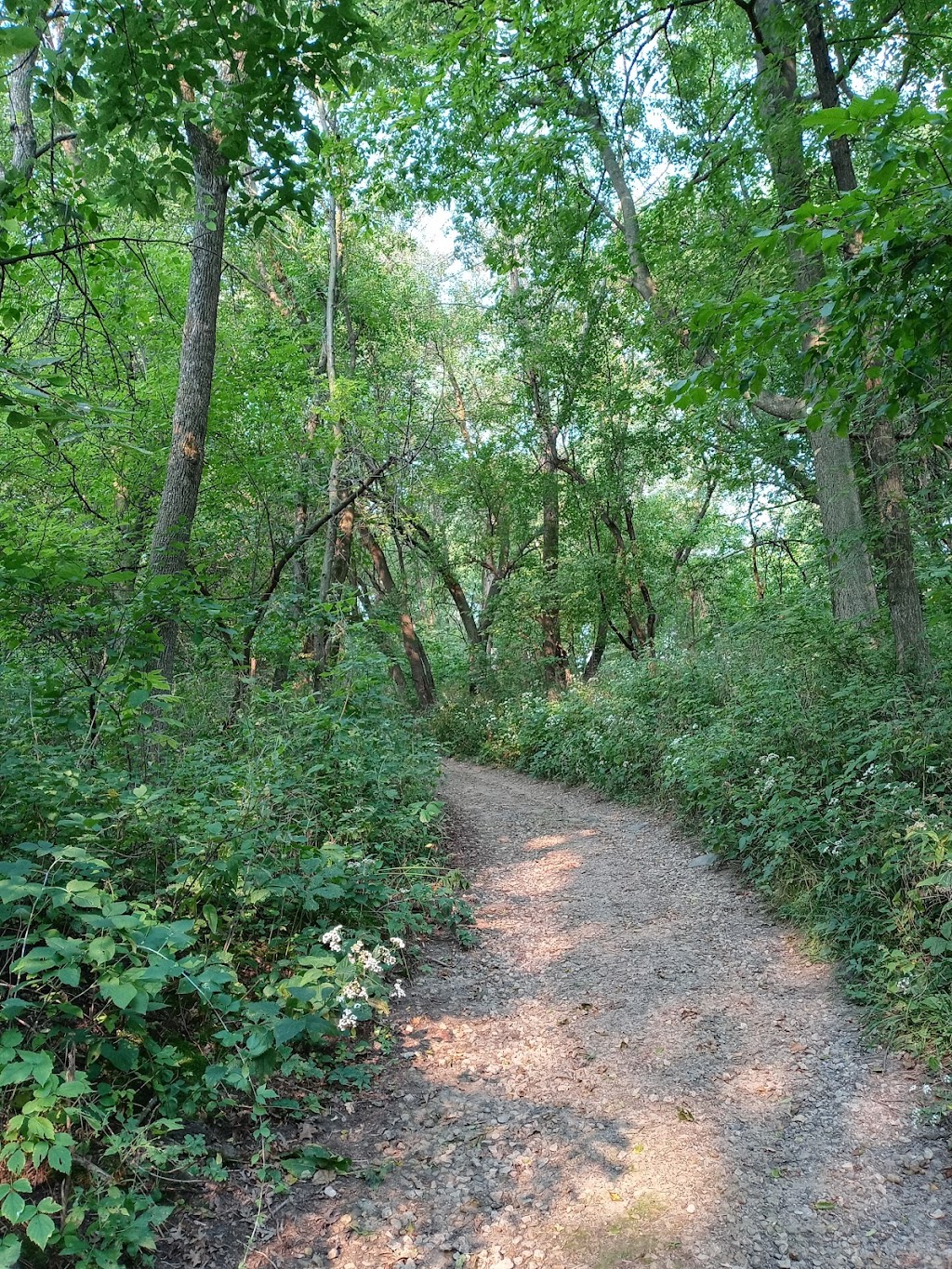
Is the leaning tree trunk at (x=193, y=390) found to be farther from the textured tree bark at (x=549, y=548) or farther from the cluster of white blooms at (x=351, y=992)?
the textured tree bark at (x=549, y=548)

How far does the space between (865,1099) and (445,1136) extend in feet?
6.20

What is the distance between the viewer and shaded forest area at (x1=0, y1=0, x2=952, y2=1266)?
2.77 metres

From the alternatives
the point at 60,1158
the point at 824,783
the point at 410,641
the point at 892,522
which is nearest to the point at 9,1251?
the point at 60,1158

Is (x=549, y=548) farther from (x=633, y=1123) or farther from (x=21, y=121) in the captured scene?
(x=633, y=1123)

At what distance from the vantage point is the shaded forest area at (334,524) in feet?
9.08

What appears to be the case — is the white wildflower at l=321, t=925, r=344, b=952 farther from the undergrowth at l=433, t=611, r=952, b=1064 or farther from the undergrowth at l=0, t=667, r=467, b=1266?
the undergrowth at l=433, t=611, r=952, b=1064

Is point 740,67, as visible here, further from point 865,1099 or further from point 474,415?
point 865,1099

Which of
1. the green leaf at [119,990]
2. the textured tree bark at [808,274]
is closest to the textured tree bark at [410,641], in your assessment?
the textured tree bark at [808,274]

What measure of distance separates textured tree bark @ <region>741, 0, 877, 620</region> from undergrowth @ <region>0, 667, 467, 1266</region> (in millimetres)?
4895

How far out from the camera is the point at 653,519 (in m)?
21.2

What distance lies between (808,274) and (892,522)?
2.43 metres

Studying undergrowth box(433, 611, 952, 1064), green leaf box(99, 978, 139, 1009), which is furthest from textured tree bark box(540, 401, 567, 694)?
green leaf box(99, 978, 139, 1009)

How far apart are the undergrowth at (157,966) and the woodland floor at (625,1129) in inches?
12.2

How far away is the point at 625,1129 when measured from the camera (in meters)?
3.24
